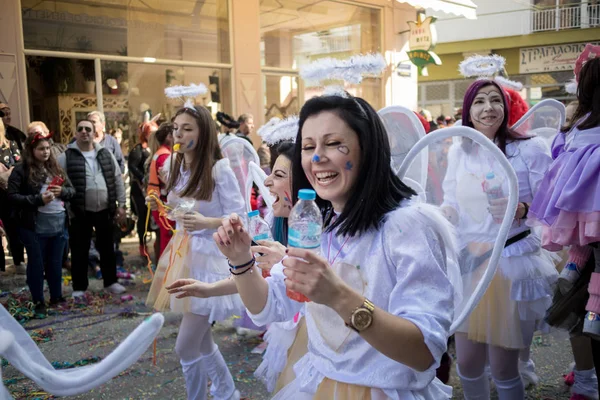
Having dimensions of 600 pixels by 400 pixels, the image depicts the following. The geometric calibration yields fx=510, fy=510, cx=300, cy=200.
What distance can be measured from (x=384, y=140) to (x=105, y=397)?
3032 millimetres

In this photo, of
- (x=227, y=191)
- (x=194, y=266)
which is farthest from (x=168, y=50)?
(x=194, y=266)

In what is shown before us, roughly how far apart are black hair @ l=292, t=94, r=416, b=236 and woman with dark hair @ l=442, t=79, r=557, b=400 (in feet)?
2.67

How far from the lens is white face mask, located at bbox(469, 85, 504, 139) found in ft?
9.96

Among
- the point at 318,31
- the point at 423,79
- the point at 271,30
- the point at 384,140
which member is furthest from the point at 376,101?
the point at 384,140

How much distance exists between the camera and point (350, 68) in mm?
2080

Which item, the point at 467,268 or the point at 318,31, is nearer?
the point at 467,268

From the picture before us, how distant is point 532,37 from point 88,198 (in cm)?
1915

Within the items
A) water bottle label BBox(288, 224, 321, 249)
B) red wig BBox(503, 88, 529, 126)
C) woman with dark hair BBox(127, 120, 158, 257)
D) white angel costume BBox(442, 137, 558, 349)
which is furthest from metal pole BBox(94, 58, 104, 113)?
water bottle label BBox(288, 224, 321, 249)

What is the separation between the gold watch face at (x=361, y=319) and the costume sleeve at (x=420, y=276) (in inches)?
4.9

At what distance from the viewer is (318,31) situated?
12.1 meters

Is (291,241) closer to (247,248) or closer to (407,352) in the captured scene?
(247,248)

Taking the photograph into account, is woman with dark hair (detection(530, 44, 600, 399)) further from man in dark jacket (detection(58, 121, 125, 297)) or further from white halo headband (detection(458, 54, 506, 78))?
man in dark jacket (detection(58, 121, 125, 297))

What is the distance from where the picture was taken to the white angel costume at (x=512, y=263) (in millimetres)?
2305

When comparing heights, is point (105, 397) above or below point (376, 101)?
below
